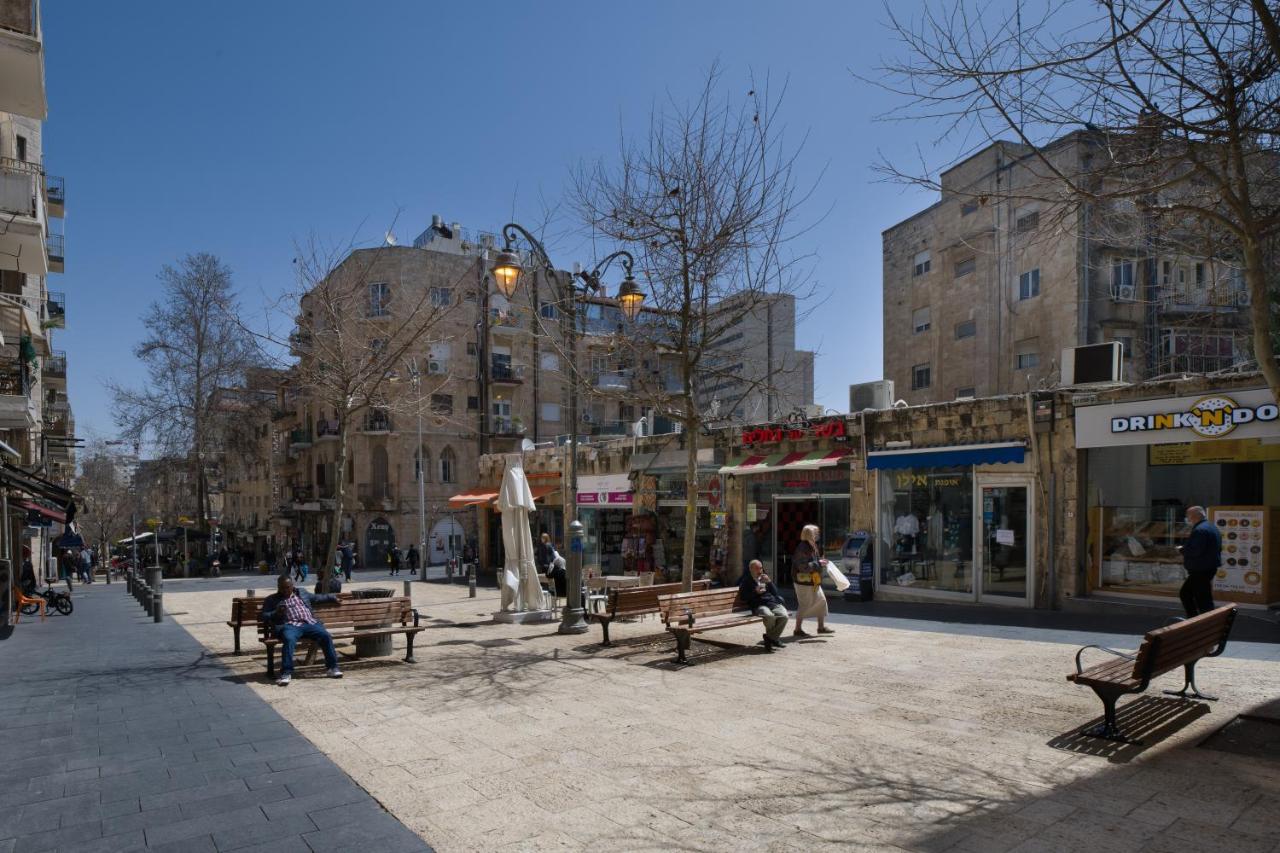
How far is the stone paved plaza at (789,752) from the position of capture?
4.42 metres

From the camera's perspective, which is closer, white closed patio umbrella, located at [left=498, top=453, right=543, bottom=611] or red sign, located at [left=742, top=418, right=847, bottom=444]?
white closed patio umbrella, located at [left=498, top=453, right=543, bottom=611]

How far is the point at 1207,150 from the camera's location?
21.1 ft

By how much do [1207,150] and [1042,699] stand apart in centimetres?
473

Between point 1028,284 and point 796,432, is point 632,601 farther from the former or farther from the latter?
point 1028,284

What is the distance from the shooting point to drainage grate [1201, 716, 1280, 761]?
5.51 meters

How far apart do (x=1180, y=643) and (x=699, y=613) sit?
5337 millimetres

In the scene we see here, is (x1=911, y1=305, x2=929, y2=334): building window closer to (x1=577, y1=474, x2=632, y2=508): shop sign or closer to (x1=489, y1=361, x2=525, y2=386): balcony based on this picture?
(x1=577, y1=474, x2=632, y2=508): shop sign

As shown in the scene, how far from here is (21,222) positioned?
16.0 meters

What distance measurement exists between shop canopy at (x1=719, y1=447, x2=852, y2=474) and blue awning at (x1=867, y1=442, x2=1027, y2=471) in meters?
0.79

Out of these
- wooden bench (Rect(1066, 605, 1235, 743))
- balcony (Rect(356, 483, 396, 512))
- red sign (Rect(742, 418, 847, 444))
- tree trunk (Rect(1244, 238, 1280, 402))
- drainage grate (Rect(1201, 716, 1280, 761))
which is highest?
tree trunk (Rect(1244, 238, 1280, 402))

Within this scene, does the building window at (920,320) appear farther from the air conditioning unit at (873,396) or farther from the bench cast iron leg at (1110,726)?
Answer: the bench cast iron leg at (1110,726)

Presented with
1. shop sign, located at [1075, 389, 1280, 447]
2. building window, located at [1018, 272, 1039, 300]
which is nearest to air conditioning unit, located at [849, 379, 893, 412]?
shop sign, located at [1075, 389, 1280, 447]

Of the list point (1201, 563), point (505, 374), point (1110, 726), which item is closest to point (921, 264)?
point (505, 374)

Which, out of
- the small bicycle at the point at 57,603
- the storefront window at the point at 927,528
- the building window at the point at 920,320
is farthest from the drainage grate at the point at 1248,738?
the building window at the point at 920,320
